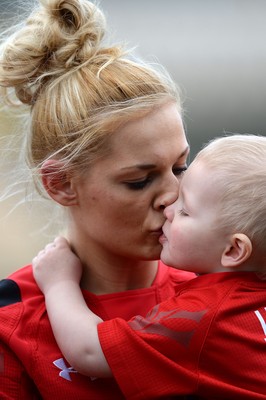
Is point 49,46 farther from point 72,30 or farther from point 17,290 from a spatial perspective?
point 17,290

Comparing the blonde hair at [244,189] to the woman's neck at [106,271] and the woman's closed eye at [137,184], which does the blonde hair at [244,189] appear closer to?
the woman's closed eye at [137,184]

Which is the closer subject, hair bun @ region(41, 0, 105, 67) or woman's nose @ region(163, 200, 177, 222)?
woman's nose @ region(163, 200, 177, 222)

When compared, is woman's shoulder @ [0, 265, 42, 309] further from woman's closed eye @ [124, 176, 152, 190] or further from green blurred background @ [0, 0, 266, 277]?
green blurred background @ [0, 0, 266, 277]

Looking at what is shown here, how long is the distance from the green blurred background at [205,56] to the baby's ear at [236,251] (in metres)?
2.45

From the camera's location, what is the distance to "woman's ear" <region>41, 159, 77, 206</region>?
87.3 inches

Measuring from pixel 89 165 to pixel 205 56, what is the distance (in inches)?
103

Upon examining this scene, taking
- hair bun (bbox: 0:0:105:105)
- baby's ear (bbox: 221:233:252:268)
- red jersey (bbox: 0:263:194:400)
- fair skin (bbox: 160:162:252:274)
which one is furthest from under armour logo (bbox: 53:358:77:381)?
hair bun (bbox: 0:0:105:105)

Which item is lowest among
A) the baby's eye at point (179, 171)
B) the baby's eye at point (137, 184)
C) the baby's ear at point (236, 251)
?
the baby's ear at point (236, 251)

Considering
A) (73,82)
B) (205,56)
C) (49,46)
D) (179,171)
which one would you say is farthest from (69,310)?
(205,56)

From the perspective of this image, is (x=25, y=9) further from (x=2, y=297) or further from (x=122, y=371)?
(x=122, y=371)

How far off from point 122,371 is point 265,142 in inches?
26.8

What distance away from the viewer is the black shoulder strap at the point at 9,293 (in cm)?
217

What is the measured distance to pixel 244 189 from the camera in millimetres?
1920

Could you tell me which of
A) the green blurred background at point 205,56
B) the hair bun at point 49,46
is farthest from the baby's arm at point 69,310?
the green blurred background at point 205,56
